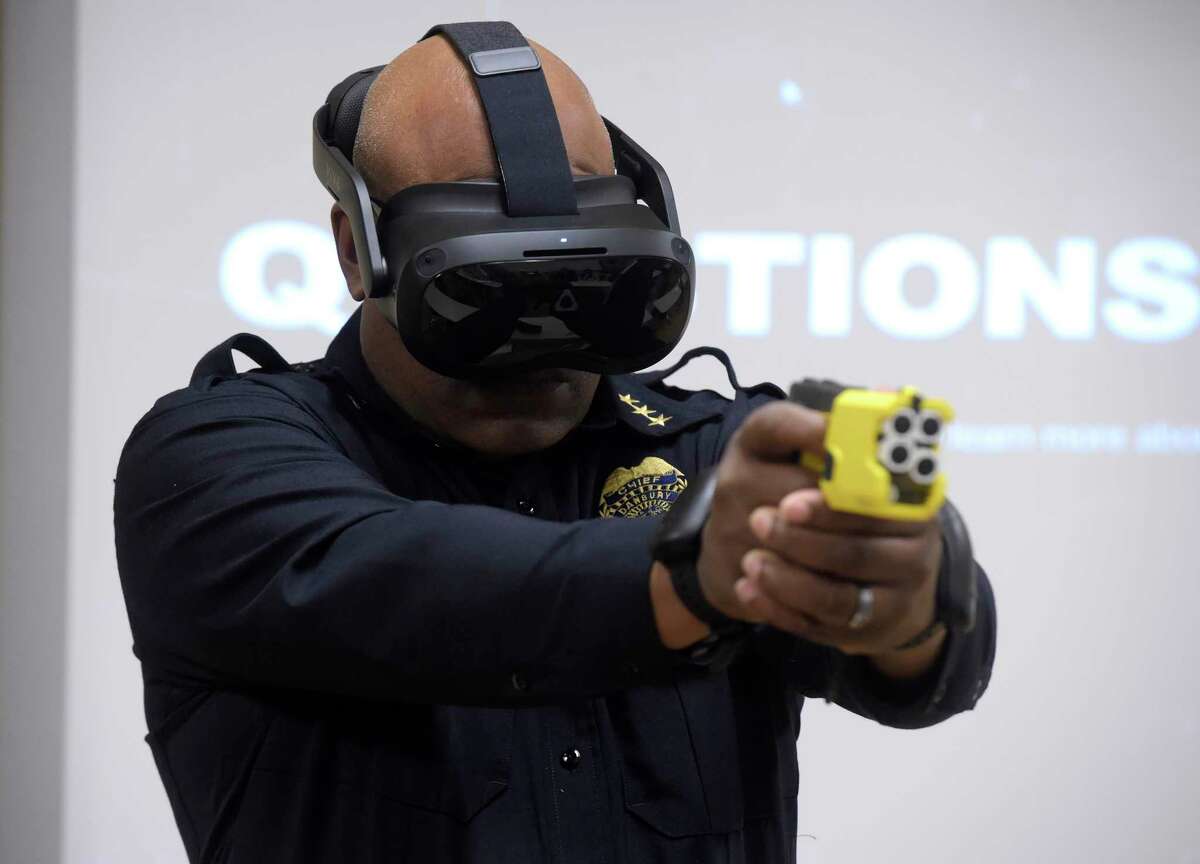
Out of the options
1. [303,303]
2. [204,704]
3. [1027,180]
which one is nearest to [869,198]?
[1027,180]

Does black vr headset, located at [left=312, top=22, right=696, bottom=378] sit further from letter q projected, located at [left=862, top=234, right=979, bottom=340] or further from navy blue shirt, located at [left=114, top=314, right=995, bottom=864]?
letter q projected, located at [left=862, top=234, right=979, bottom=340]

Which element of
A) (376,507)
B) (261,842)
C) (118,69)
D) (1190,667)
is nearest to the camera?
(376,507)

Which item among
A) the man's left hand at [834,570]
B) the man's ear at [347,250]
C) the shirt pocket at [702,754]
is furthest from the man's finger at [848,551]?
the man's ear at [347,250]

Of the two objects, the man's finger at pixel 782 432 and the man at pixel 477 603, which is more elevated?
the man's finger at pixel 782 432

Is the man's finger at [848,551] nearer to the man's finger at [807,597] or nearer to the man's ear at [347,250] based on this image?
the man's finger at [807,597]

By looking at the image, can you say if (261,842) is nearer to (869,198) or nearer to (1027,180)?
(869,198)

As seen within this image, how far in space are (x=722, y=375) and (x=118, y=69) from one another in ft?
3.04

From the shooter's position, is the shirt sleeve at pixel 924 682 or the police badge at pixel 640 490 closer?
the shirt sleeve at pixel 924 682

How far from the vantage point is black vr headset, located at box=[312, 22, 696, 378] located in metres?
0.78

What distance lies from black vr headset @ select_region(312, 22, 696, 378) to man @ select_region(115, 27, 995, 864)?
0.03 meters

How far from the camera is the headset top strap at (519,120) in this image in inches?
31.6

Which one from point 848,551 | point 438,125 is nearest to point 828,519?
point 848,551

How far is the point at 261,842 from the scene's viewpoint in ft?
2.60

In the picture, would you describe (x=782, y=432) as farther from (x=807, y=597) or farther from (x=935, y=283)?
(x=935, y=283)
